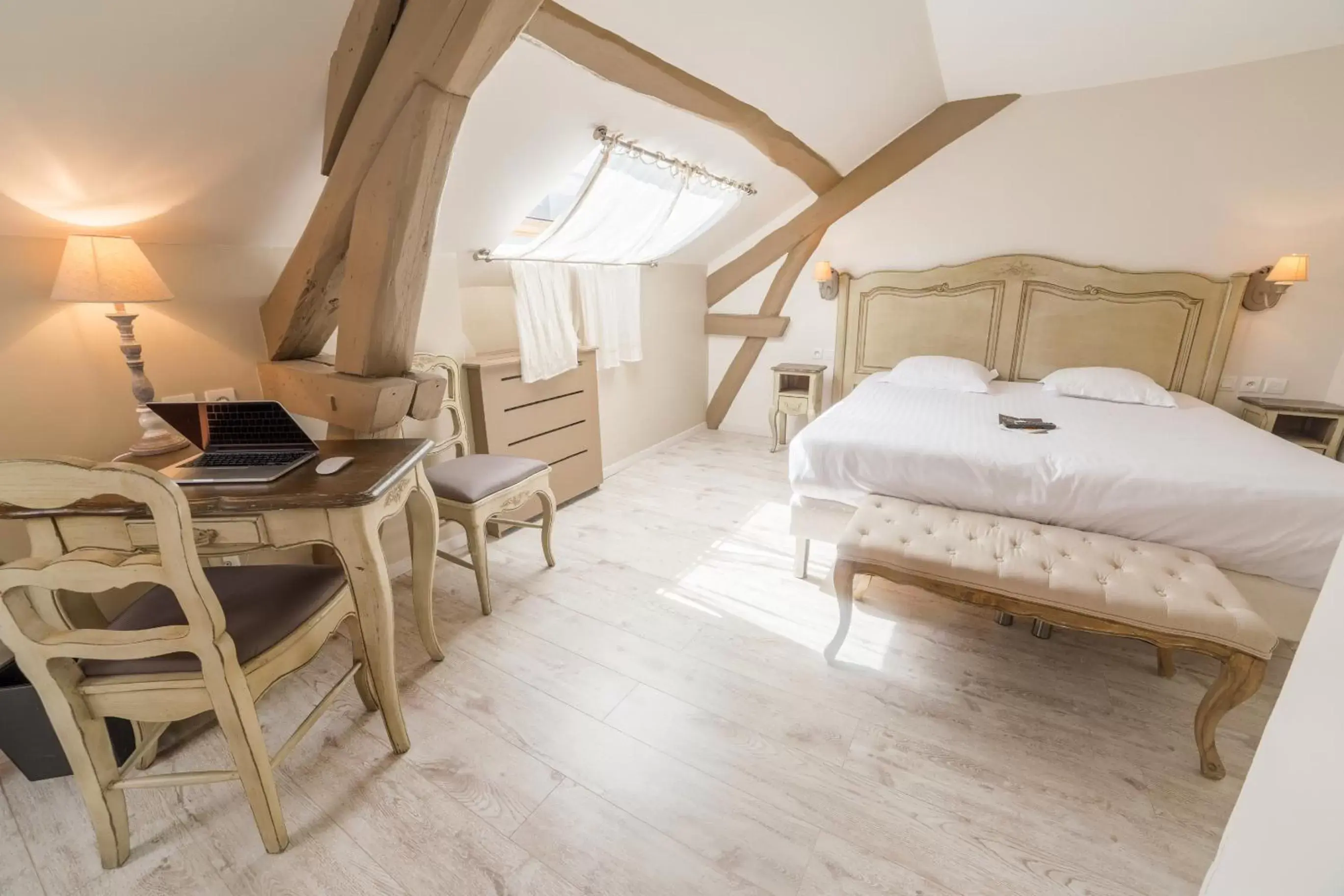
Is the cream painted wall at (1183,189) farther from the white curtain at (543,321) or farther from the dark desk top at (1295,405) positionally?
the white curtain at (543,321)

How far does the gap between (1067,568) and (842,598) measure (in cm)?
64

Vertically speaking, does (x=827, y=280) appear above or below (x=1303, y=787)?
above

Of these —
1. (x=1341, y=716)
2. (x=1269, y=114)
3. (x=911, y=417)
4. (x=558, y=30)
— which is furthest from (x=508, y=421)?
(x=1269, y=114)

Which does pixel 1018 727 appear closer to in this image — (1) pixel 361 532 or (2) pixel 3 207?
(1) pixel 361 532

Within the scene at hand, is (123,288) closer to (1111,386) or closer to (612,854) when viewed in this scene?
(612,854)

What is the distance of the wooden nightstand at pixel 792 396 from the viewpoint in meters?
4.00

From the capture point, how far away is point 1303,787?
1.63ft

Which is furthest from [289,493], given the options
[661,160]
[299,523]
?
[661,160]

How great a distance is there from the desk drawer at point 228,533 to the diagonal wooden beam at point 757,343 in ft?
12.3

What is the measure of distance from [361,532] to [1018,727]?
1898mm

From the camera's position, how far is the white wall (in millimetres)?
447

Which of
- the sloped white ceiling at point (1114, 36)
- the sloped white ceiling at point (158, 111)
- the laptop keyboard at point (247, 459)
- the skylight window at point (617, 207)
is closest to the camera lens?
the sloped white ceiling at point (158, 111)

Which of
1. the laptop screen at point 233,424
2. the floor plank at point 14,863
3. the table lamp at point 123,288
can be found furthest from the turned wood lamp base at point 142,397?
the floor plank at point 14,863

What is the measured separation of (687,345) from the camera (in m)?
4.39
